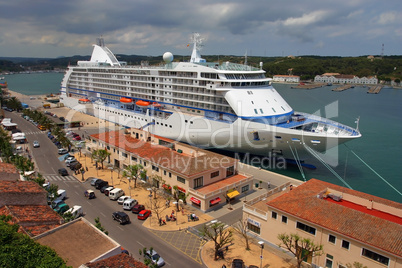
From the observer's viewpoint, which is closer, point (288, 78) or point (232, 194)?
point (232, 194)

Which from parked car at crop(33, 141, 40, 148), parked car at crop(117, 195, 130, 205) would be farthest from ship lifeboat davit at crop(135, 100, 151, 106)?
parked car at crop(117, 195, 130, 205)

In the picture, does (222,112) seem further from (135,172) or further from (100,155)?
(100,155)

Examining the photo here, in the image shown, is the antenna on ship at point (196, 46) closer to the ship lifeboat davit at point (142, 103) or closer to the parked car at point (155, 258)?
the ship lifeboat davit at point (142, 103)

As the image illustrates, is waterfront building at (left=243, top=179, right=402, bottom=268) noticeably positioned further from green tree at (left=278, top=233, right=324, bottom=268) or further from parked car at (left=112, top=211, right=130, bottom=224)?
parked car at (left=112, top=211, right=130, bottom=224)

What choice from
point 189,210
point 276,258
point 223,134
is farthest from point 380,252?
point 223,134

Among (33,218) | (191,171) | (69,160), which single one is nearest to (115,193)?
(191,171)
